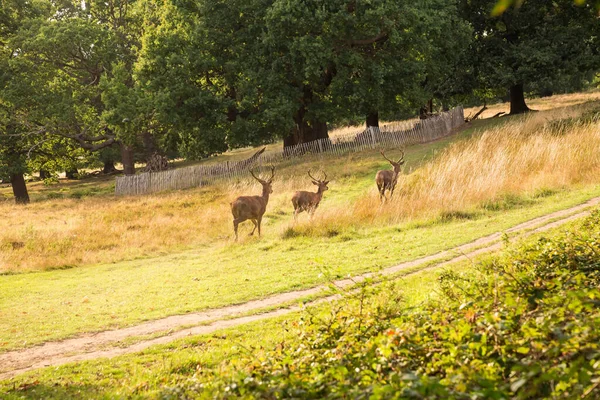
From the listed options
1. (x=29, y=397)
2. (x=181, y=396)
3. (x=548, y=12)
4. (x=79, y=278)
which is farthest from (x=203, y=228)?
(x=548, y=12)

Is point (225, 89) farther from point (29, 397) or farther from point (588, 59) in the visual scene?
point (29, 397)

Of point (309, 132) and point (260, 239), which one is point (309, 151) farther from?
point (260, 239)

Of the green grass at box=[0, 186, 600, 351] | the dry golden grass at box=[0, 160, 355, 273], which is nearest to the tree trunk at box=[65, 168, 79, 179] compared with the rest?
the dry golden grass at box=[0, 160, 355, 273]

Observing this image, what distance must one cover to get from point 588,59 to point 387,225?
25767 mm

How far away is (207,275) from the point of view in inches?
546

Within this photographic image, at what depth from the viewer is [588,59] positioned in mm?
35688

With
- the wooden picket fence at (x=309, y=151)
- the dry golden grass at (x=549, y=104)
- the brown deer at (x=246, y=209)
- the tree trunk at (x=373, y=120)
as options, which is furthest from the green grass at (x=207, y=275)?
the dry golden grass at (x=549, y=104)

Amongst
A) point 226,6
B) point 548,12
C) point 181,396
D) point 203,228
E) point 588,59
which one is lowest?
point 203,228

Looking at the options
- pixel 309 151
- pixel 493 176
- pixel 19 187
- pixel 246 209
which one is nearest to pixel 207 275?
pixel 246 209

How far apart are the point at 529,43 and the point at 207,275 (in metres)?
30.7

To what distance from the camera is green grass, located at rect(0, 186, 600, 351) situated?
10.9 metres

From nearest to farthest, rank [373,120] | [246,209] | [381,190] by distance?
[246,209] < [381,190] < [373,120]

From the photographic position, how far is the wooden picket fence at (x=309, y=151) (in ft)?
115

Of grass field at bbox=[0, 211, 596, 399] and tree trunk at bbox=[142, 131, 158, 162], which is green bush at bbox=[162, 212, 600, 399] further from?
tree trunk at bbox=[142, 131, 158, 162]
